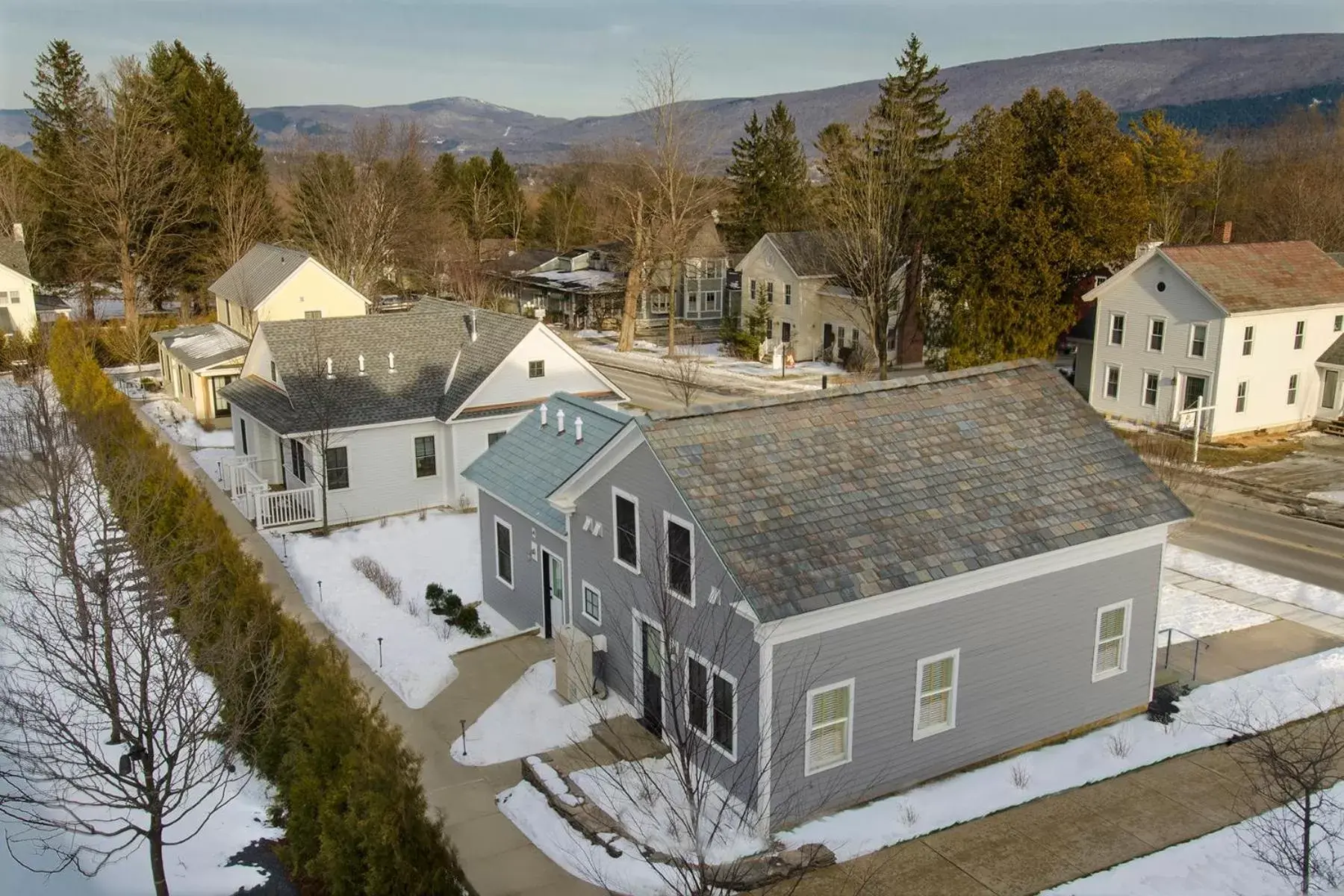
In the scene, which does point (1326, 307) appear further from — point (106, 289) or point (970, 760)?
point (106, 289)

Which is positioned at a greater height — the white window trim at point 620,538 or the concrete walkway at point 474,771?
the white window trim at point 620,538

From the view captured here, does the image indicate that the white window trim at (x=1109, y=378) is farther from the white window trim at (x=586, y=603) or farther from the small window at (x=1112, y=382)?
the white window trim at (x=586, y=603)

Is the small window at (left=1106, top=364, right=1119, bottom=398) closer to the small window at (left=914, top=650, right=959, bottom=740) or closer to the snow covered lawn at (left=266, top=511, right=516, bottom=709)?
the snow covered lawn at (left=266, top=511, right=516, bottom=709)

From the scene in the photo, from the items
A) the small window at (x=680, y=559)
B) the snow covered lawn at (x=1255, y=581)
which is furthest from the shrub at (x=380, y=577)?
the snow covered lawn at (x=1255, y=581)

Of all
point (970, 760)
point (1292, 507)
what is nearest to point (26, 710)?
point (970, 760)

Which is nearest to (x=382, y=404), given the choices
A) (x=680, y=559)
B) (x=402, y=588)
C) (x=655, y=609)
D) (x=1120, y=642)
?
(x=402, y=588)

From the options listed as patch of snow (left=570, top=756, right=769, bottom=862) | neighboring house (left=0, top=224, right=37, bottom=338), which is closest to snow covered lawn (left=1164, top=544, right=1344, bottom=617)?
patch of snow (left=570, top=756, right=769, bottom=862)
